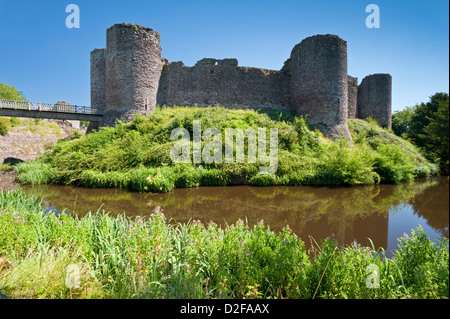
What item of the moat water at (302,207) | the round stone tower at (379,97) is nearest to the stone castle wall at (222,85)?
the round stone tower at (379,97)

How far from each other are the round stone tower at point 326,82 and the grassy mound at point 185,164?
13.5 ft

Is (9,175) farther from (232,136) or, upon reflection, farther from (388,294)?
(388,294)

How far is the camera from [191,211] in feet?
22.7

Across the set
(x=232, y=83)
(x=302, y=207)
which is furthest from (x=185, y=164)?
(x=232, y=83)

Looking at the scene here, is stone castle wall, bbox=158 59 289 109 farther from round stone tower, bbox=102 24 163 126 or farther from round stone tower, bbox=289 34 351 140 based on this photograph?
round stone tower, bbox=289 34 351 140

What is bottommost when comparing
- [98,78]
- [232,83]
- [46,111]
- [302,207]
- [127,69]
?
[302,207]

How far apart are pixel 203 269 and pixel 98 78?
2158 centimetres

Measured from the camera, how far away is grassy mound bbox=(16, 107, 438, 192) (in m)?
10.4

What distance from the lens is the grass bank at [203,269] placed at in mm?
2301

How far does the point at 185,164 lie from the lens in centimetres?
1102

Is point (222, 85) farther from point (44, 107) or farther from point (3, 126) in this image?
point (3, 126)

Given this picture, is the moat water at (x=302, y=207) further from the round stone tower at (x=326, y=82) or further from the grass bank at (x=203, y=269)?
the round stone tower at (x=326, y=82)

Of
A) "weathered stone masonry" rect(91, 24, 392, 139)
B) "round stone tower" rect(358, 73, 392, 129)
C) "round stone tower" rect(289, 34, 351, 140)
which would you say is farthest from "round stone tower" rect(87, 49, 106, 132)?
"round stone tower" rect(358, 73, 392, 129)

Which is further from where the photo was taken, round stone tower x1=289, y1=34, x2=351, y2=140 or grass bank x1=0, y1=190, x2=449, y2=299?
round stone tower x1=289, y1=34, x2=351, y2=140
